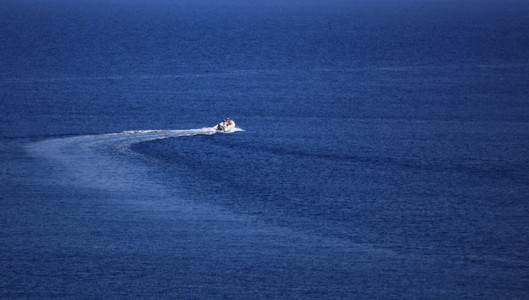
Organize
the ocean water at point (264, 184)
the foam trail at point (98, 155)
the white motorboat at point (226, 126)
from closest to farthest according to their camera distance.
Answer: the ocean water at point (264, 184), the foam trail at point (98, 155), the white motorboat at point (226, 126)

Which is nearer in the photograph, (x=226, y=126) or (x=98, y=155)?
(x=98, y=155)

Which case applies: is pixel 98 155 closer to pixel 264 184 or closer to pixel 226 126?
pixel 226 126

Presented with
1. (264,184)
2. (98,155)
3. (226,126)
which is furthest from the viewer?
(226,126)

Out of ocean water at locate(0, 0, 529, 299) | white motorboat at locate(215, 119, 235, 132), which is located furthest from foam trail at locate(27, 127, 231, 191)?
white motorboat at locate(215, 119, 235, 132)

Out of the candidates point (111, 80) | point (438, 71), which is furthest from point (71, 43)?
point (438, 71)

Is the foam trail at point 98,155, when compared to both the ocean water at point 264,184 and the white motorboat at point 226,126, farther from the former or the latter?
the white motorboat at point 226,126

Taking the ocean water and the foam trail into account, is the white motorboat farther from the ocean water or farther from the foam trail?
the ocean water

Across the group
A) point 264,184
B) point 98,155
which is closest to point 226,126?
point 98,155

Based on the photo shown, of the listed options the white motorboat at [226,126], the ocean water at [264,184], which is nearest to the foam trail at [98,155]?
the ocean water at [264,184]
